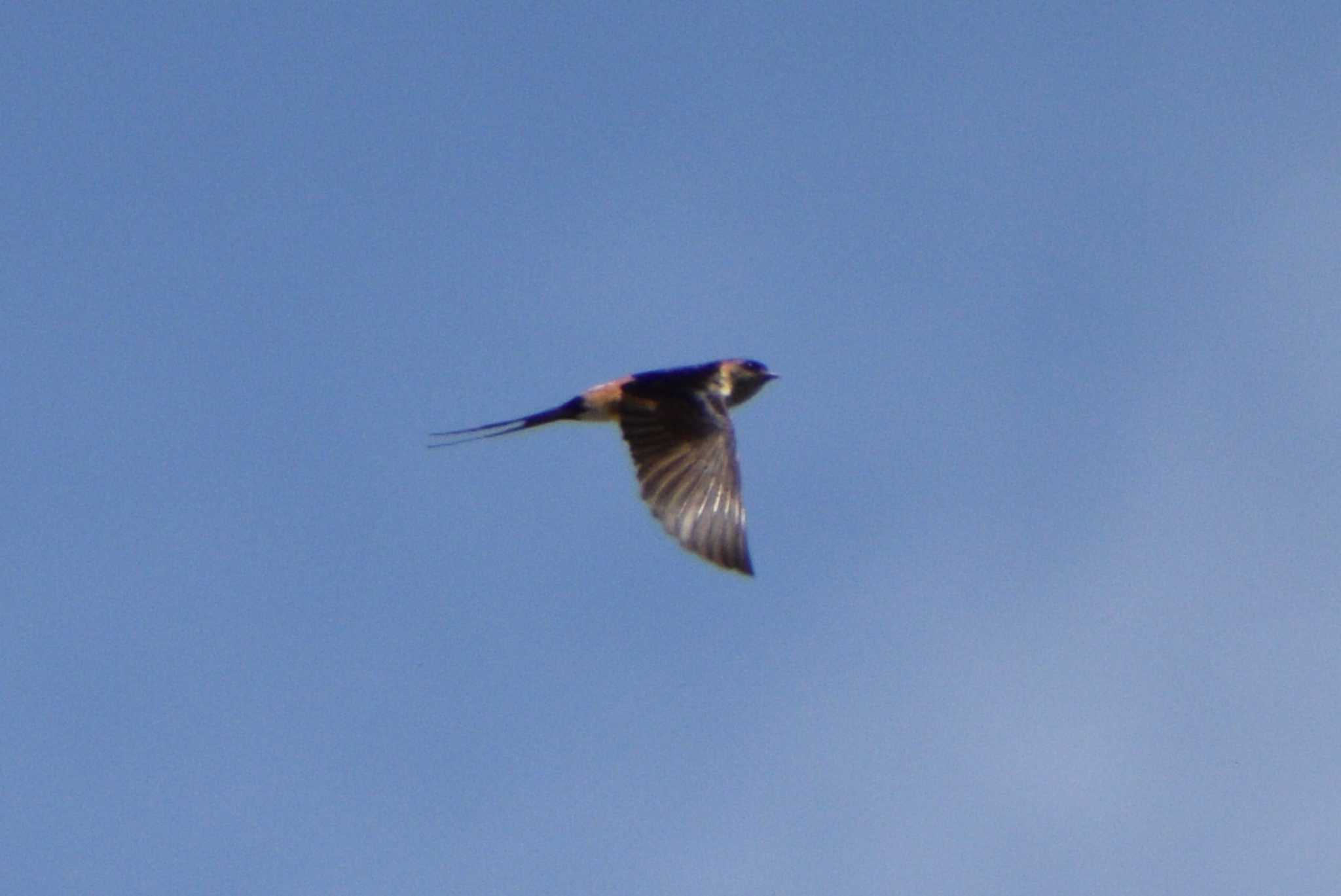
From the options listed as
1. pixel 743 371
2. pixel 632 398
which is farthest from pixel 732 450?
pixel 743 371

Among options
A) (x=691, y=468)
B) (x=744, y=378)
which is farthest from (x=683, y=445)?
(x=744, y=378)

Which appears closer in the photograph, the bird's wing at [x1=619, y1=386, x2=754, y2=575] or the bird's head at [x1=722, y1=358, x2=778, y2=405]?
the bird's wing at [x1=619, y1=386, x2=754, y2=575]

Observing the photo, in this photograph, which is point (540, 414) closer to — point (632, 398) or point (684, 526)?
point (632, 398)

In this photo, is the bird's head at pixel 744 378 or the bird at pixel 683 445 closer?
the bird at pixel 683 445

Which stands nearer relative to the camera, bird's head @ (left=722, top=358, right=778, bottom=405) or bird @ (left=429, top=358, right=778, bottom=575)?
bird @ (left=429, top=358, right=778, bottom=575)

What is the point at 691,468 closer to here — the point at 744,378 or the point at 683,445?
the point at 683,445
